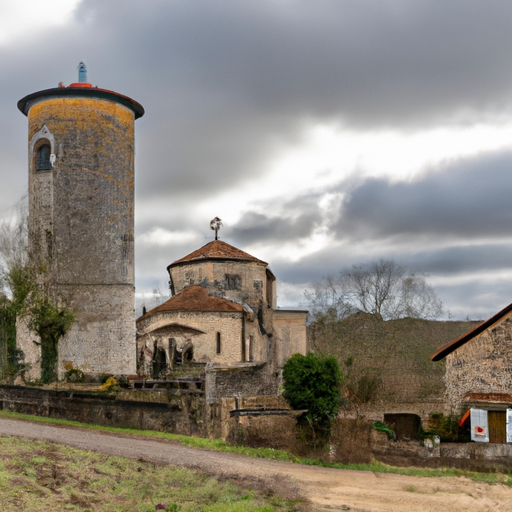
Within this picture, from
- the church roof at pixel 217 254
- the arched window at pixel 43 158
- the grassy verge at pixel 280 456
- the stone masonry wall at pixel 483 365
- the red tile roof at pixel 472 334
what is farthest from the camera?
the church roof at pixel 217 254

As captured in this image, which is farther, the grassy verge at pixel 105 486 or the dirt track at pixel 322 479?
the dirt track at pixel 322 479

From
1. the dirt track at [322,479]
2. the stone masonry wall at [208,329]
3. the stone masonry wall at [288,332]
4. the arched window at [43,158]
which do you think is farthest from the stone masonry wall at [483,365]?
the stone masonry wall at [288,332]

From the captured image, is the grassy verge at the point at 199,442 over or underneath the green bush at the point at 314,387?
underneath

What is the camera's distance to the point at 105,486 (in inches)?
542

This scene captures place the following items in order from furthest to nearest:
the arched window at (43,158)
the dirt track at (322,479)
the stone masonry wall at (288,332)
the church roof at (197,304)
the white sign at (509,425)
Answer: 1. the stone masonry wall at (288,332)
2. the church roof at (197,304)
3. the arched window at (43,158)
4. the white sign at (509,425)
5. the dirt track at (322,479)

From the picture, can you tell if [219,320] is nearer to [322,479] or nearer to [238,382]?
[238,382]

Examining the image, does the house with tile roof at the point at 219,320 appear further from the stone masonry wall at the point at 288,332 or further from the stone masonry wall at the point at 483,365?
the stone masonry wall at the point at 483,365

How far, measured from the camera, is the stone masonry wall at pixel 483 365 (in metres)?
24.0

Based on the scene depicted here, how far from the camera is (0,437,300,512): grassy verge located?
40.2 ft

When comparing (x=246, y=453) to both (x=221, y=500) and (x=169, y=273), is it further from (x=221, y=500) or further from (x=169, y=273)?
(x=169, y=273)

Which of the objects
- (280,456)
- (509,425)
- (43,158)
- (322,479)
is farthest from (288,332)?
(322,479)

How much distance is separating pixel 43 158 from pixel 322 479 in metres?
19.8

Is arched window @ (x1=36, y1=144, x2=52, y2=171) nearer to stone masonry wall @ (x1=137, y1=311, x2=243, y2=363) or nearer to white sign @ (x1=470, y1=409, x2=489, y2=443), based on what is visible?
stone masonry wall @ (x1=137, y1=311, x2=243, y2=363)

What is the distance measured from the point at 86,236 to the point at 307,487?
57.1ft
